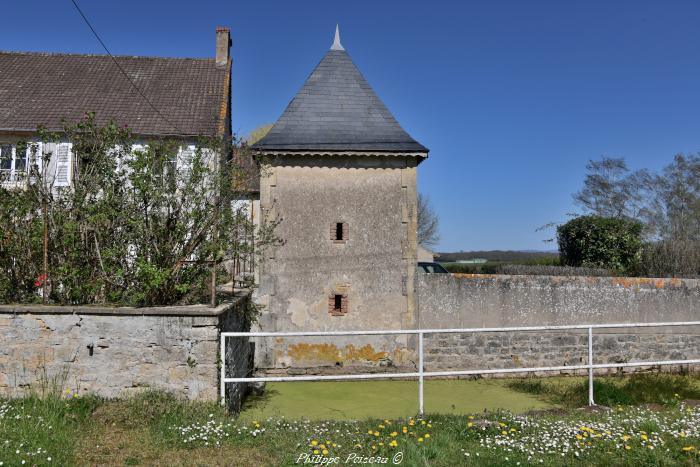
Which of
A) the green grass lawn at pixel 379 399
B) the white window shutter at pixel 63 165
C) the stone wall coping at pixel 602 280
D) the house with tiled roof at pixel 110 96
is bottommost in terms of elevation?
the green grass lawn at pixel 379 399

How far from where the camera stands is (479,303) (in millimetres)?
11266

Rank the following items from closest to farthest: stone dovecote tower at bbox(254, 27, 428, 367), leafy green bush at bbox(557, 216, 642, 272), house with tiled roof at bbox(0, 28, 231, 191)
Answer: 1. stone dovecote tower at bbox(254, 27, 428, 367)
2. house with tiled roof at bbox(0, 28, 231, 191)
3. leafy green bush at bbox(557, 216, 642, 272)

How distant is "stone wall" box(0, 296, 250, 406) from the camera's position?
20.2ft

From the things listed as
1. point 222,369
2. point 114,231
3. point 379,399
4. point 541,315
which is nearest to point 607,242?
point 541,315

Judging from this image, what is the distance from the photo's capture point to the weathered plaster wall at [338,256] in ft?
36.3

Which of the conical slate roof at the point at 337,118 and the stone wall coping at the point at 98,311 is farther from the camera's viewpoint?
the conical slate roof at the point at 337,118

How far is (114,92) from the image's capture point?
17.2 metres

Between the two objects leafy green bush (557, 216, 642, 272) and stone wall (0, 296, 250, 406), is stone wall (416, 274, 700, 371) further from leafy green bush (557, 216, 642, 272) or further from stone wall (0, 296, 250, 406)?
stone wall (0, 296, 250, 406)

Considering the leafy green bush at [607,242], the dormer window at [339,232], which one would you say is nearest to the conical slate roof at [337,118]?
the dormer window at [339,232]

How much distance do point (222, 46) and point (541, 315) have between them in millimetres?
14037

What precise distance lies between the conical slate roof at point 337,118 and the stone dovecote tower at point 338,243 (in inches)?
1.8

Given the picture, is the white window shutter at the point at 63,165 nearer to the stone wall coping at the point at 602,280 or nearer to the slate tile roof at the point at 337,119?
the slate tile roof at the point at 337,119

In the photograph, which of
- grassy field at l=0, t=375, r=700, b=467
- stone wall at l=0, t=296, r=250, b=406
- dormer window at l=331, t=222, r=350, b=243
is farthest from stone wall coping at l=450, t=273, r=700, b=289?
stone wall at l=0, t=296, r=250, b=406

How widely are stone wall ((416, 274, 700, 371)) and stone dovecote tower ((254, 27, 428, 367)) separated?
2.28 feet
